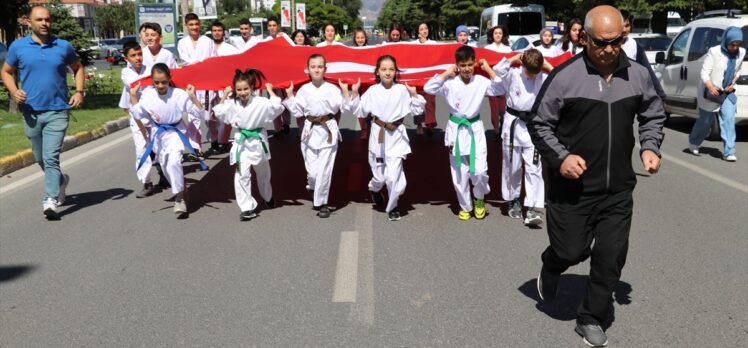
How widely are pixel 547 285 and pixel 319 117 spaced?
3108 millimetres

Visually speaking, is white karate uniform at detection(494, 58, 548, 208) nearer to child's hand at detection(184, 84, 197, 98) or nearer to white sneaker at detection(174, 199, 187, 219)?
child's hand at detection(184, 84, 197, 98)

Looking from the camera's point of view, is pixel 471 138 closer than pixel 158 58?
Yes

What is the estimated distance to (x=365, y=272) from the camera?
4.98m

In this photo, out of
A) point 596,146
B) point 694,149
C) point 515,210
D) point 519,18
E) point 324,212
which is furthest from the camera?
point 519,18

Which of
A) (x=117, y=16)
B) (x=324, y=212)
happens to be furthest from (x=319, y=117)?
(x=117, y=16)

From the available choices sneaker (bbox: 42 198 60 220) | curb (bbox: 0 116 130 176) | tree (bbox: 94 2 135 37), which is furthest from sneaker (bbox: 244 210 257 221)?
tree (bbox: 94 2 135 37)

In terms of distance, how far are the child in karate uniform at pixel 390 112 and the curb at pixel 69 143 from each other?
393cm

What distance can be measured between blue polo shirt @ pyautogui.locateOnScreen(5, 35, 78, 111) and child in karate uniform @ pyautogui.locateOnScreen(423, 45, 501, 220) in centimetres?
361

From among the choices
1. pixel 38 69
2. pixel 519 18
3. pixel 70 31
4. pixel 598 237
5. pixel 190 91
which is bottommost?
pixel 598 237

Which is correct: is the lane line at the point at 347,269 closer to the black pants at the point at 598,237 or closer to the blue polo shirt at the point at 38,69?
the black pants at the point at 598,237

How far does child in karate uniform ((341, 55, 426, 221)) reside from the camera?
252 inches

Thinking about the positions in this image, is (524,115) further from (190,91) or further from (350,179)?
(190,91)

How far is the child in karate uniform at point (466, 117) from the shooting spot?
20.7 ft

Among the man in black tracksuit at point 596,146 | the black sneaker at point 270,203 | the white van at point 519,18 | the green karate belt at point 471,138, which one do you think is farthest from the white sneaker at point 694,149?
the white van at point 519,18
